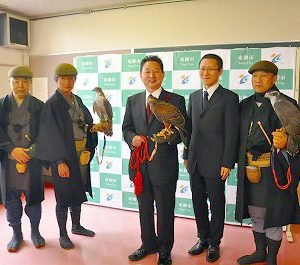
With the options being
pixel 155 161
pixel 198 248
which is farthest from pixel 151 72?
pixel 198 248

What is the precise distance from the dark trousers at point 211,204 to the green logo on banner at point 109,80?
5.55ft

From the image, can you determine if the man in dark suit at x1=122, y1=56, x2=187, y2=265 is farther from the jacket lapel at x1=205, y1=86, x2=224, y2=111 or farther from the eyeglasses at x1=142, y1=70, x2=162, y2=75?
the jacket lapel at x1=205, y1=86, x2=224, y2=111

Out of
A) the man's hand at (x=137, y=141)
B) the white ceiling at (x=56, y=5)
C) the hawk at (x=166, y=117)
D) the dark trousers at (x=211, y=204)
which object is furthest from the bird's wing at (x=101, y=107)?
the white ceiling at (x=56, y=5)

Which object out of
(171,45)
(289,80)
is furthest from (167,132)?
(171,45)

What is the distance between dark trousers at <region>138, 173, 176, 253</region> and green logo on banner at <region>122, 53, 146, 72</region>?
1.65 meters

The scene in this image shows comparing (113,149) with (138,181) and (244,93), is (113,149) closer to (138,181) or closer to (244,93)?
(138,181)

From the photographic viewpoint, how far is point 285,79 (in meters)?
3.10

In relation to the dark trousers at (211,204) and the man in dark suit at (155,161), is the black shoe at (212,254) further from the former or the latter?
the man in dark suit at (155,161)

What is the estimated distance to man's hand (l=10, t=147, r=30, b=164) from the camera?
8.44ft

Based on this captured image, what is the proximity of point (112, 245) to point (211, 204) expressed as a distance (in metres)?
1.03

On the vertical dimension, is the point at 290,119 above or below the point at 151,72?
below

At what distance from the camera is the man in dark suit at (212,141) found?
7.71 feet

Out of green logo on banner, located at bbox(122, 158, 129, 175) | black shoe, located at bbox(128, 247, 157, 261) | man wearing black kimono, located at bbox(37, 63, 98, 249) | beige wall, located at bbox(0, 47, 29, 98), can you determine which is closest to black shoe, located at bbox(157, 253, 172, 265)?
black shoe, located at bbox(128, 247, 157, 261)

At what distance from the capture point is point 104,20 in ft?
13.8
